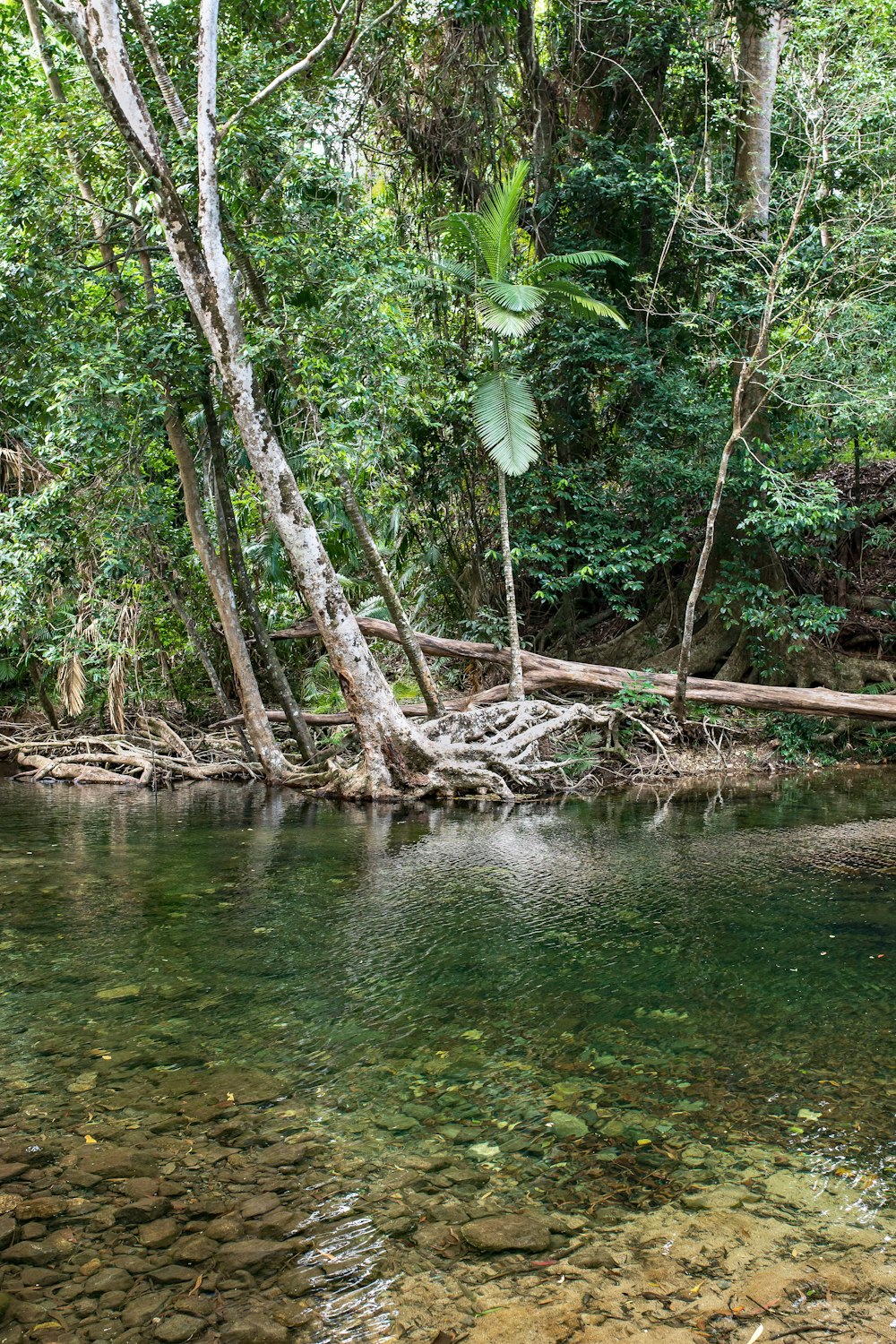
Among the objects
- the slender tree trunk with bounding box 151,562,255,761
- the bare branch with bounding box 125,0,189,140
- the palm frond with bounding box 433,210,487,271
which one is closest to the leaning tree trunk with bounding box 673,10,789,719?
the palm frond with bounding box 433,210,487,271

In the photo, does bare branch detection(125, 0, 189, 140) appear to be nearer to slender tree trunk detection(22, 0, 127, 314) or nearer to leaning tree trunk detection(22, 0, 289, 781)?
slender tree trunk detection(22, 0, 127, 314)

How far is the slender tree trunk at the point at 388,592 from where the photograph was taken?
1052cm

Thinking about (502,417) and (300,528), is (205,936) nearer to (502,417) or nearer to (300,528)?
(300,528)

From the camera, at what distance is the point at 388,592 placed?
11141 mm

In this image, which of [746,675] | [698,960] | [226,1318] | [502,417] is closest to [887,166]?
[502,417]

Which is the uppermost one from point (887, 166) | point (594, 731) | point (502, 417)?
point (887, 166)

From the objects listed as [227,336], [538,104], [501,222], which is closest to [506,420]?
[501,222]

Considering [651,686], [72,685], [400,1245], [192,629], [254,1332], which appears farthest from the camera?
[192,629]

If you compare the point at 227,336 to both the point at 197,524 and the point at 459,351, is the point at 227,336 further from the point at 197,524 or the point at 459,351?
the point at 459,351

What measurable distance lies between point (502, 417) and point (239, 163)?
154 inches

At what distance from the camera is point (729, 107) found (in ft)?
42.1

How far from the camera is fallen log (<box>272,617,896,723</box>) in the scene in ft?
39.1

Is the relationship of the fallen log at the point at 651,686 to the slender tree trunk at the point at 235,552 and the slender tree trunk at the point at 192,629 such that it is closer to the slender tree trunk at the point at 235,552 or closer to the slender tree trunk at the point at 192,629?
the slender tree trunk at the point at 192,629

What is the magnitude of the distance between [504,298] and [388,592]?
12.2 ft
